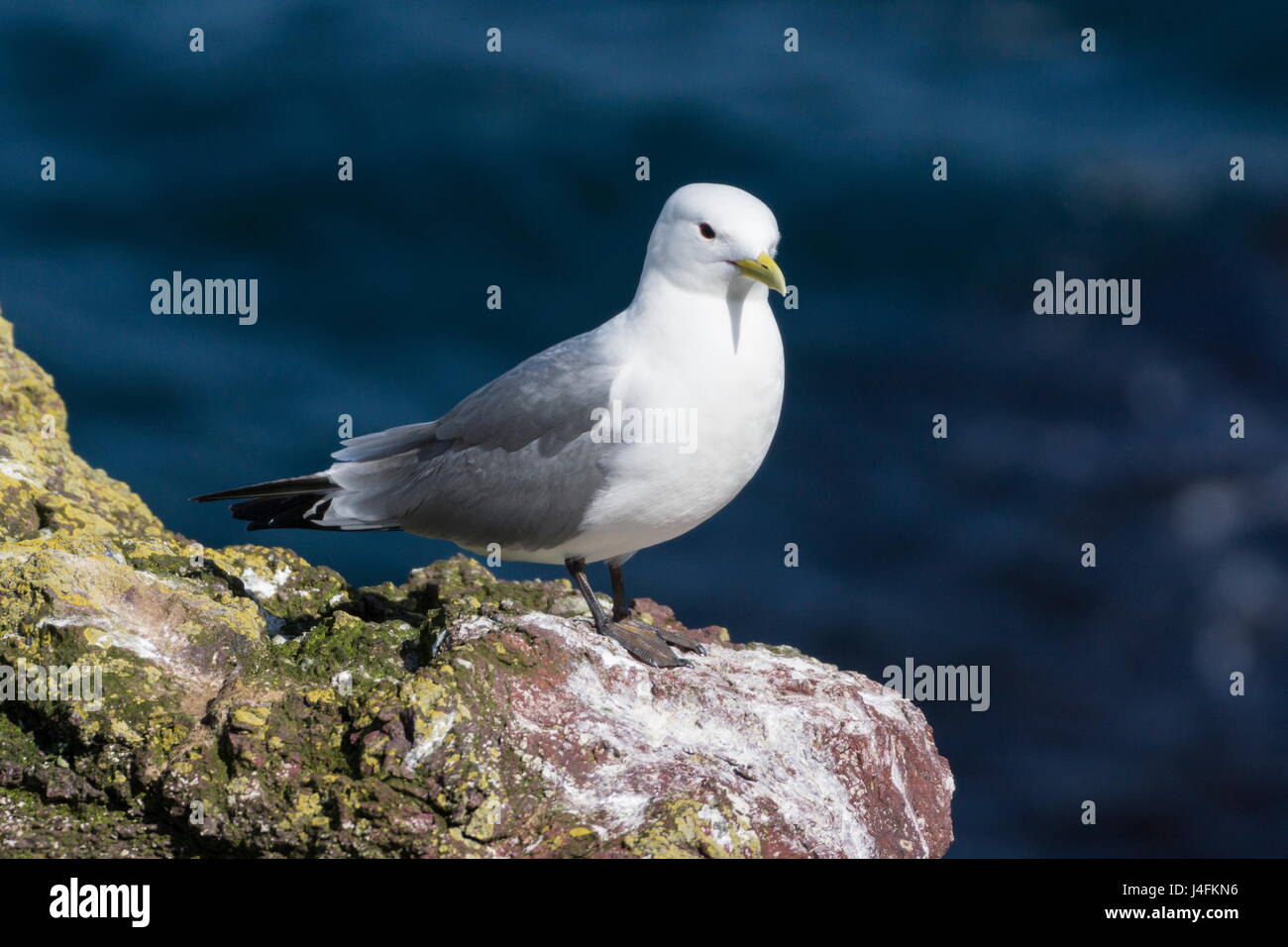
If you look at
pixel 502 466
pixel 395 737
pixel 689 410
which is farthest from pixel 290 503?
pixel 395 737

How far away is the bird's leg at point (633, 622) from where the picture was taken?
260 inches

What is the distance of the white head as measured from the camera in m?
6.03

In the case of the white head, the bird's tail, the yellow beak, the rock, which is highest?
the white head

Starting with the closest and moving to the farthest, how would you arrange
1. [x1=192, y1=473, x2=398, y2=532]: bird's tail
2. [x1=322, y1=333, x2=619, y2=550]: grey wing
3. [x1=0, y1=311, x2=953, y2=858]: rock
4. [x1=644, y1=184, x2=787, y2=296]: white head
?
[x1=0, y1=311, x2=953, y2=858]: rock, [x1=644, y1=184, x2=787, y2=296]: white head, [x1=322, y1=333, x2=619, y2=550]: grey wing, [x1=192, y1=473, x2=398, y2=532]: bird's tail

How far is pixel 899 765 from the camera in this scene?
18.9 feet

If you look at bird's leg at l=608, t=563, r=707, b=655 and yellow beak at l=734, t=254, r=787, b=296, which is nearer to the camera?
yellow beak at l=734, t=254, r=787, b=296

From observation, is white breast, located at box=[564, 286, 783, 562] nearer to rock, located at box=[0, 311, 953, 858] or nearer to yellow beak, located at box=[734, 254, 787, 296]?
yellow beak, located at box=[734, 254, 787, 296]

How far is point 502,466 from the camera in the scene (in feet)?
A: 21.4

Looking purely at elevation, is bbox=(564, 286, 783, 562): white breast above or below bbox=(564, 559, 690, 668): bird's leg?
above

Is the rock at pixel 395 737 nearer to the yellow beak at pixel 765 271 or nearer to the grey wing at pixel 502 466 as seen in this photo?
the grey wing at pixel 502 466

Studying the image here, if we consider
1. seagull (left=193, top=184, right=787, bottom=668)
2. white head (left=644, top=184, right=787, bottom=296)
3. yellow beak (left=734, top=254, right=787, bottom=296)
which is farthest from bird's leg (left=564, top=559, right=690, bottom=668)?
yellow beak (left=734, top=254, right=787, bottom=296)

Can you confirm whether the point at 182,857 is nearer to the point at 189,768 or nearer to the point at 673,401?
the point at 189,768

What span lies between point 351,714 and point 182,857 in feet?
2.25

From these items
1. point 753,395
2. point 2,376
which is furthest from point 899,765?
point 2,376
